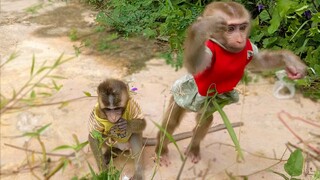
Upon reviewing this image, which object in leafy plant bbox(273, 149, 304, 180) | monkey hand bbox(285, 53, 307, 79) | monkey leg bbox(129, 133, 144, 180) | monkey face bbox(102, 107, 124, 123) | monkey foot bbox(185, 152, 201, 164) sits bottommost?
monkey foot bbox(185, 152, 201, 164)

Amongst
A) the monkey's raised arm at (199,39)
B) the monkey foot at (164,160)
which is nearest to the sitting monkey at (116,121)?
the monkey foot at (164,160)

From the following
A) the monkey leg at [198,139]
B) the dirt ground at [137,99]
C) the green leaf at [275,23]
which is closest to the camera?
the monkey leg at [198,139]

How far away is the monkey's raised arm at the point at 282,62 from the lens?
2.95 m

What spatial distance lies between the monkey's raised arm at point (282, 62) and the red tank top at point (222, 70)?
0.45 ft

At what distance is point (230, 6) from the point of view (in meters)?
2.72

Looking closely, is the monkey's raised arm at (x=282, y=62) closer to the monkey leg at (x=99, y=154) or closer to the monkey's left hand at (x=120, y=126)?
the monkey's left hand at (x=120, y=126)

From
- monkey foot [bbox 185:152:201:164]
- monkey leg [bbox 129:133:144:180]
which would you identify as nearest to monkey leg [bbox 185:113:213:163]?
monkey foot [bbox 185:152:201:164]

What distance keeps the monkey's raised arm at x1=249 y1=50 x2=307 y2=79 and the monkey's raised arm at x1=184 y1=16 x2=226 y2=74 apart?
589 mm

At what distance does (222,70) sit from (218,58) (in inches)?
4.0

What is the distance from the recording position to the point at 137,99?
4.47 m

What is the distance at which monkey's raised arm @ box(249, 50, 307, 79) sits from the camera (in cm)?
295

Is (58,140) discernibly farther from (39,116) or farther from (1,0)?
(1,0)

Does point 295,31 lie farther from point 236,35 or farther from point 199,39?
point 199,39

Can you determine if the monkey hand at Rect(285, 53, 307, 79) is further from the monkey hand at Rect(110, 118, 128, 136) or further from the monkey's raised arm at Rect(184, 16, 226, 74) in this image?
the monkey hand at Rect(110, 118, 128, 136)
